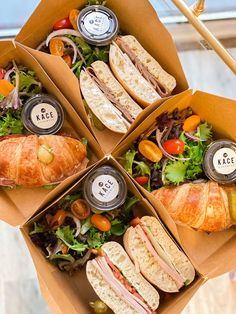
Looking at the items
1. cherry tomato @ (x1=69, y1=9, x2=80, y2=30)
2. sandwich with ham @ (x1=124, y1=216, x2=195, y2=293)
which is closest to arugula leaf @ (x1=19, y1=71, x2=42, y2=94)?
cherry tomato @ (x1=69, y1=9, x2=80, y2=30)

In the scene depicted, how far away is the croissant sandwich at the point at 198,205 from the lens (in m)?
1.78

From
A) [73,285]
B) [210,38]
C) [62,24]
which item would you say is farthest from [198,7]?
[73,285]

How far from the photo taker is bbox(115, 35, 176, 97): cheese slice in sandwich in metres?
1.90

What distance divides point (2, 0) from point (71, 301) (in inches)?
44.5

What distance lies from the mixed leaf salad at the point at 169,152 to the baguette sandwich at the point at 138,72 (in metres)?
0.09

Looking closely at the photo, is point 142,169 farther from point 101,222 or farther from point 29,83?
point 29,83

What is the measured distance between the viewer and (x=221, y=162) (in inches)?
72.8

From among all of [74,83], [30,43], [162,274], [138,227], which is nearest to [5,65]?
[30,43]

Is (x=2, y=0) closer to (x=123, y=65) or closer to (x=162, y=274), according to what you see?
(x=123, y=65)

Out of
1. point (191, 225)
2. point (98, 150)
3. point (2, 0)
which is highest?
point (2, 0)

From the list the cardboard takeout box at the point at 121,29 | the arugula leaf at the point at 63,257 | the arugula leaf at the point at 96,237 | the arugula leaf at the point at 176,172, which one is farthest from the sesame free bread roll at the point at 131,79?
the arugula leaf at the point at 63,257

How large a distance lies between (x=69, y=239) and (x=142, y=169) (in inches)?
12.0

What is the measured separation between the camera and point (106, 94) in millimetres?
1861

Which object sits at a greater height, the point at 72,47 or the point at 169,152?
the point at 72,47
